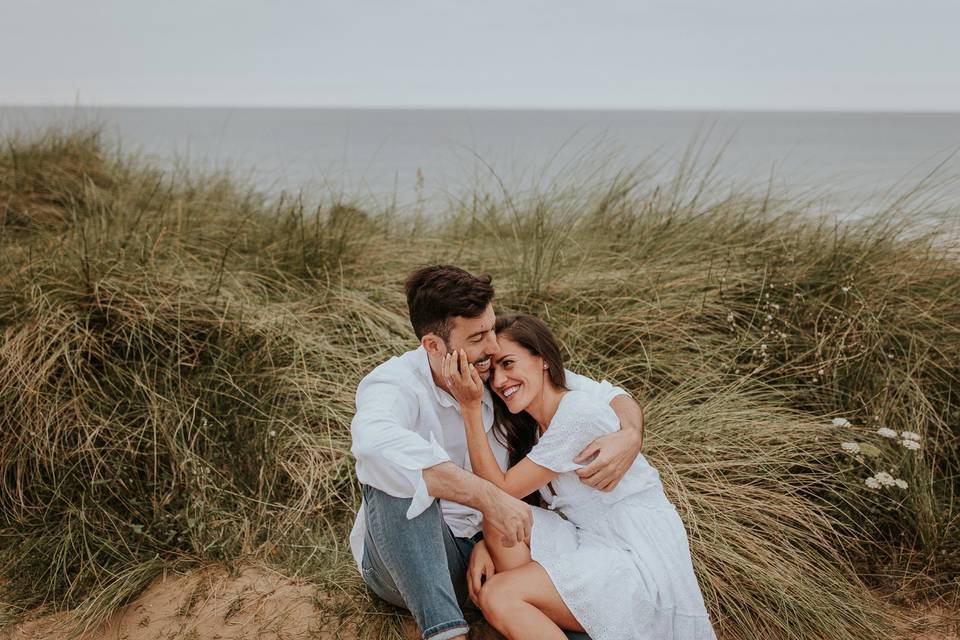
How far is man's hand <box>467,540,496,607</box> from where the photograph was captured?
2.63 m

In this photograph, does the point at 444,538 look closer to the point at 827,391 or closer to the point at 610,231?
the point at 827,391

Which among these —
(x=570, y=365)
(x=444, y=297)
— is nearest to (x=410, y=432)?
(x=444, y=297)

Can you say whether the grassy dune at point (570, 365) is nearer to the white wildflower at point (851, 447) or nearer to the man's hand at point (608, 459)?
the white wildflower at point (851, 447)

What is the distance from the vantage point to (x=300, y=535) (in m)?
3.55

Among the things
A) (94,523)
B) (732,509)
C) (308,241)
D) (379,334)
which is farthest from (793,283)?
(94,523)

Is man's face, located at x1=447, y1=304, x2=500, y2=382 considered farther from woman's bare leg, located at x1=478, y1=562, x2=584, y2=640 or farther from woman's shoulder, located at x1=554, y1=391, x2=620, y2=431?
woman's bare leg, located at x1=478, y1=562, x2=584, y2=640

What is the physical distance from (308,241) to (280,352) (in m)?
1.22

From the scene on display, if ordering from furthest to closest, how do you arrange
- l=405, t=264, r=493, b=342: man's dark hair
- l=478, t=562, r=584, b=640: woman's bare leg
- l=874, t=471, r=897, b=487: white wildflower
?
l=874, t=471, r=897, b=487: white wildflower < l=405, t=264, r=493, b=342: man's dark hair < l=478, t=562, r=584, b=640: woman's bare leg

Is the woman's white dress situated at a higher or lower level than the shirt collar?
lower

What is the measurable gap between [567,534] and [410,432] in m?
0.63

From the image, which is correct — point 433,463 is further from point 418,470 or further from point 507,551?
point 507,551

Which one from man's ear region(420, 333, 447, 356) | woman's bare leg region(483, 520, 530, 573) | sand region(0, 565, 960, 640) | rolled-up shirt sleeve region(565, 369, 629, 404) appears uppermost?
man's ear region(420, 333, 447, 356)

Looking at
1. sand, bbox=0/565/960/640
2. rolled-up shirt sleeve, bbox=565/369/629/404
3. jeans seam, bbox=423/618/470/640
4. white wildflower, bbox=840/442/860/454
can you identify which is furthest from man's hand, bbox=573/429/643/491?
white wildflower, bbox=840/442/860/454

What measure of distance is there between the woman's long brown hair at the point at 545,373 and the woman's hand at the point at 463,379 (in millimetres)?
266
